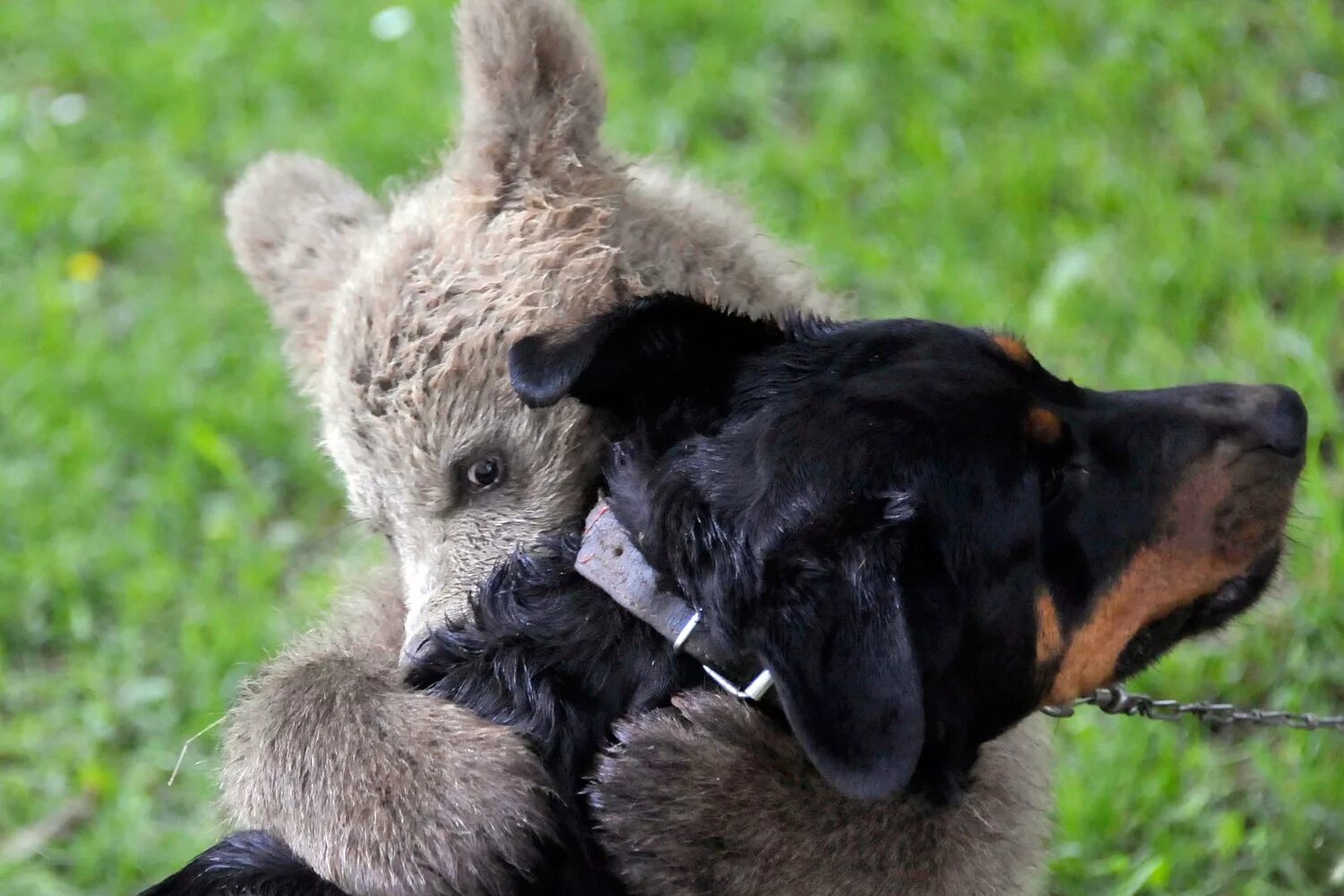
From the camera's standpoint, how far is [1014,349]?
8.87 feet

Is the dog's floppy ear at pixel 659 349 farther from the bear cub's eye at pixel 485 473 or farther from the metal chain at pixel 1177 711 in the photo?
the metal chain at pixel 1177 711

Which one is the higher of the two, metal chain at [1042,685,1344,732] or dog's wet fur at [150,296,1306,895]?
dog's wet fur at [150,296,1306,895]

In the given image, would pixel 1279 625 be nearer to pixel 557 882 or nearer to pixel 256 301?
pixel 557 882

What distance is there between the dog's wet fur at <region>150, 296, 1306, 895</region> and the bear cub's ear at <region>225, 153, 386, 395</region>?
1019 millimetres

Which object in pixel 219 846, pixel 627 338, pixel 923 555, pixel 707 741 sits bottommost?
pixel 219 846

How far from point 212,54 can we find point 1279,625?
5.01 metres

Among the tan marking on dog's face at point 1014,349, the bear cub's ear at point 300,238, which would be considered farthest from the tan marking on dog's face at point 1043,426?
the bear cub's ear at point 300,238

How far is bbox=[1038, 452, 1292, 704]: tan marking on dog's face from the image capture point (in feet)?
8.31

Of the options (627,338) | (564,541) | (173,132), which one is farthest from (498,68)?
(173,132)

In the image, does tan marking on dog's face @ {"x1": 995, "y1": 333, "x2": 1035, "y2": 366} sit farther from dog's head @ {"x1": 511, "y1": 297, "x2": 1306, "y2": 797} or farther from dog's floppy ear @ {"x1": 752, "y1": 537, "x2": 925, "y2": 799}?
dog's floppy ear @ {"x1": 752, "y1": 537, "x2": 925, "y2": 799}

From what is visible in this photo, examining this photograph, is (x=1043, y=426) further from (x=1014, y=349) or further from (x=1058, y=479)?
Result: (x=1014, y=349)

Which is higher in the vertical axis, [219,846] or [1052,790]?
[219,846]

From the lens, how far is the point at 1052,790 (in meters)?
3.25

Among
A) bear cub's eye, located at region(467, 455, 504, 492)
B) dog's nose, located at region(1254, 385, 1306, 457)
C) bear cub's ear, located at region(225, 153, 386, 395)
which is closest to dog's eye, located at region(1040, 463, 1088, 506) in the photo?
dog's nose, located at region(1254, 385, 1306, 457)
